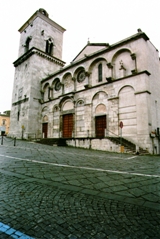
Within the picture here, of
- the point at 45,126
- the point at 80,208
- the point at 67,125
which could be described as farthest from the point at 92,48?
the point at 80,208

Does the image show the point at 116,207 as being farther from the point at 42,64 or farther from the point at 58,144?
the point at 42,64

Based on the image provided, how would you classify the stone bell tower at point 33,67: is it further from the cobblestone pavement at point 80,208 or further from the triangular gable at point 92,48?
the cobblestone pavement at point 80,208

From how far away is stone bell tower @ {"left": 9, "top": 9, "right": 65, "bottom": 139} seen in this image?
75.5 feet

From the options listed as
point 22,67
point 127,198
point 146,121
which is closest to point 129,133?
point 146,121

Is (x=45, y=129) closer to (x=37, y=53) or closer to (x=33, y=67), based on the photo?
(x=33, y=67)

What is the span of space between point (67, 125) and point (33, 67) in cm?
1196

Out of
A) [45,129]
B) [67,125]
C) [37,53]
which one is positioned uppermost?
[37,53]

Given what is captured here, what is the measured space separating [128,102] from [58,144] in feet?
27.5

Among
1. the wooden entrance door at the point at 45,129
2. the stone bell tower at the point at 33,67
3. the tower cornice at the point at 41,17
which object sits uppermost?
the tower cornice at the point at 41,17

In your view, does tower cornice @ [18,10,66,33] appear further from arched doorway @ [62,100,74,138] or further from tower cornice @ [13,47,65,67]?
arched doorway @ [62,100,74,138]

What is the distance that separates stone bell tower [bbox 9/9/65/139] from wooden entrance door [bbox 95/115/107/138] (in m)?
10.7

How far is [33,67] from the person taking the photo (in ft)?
78.4

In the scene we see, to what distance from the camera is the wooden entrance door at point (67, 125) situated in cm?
1888

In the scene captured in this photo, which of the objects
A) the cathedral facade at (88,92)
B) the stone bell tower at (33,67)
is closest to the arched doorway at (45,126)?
the cathedral facade at (88,92)
